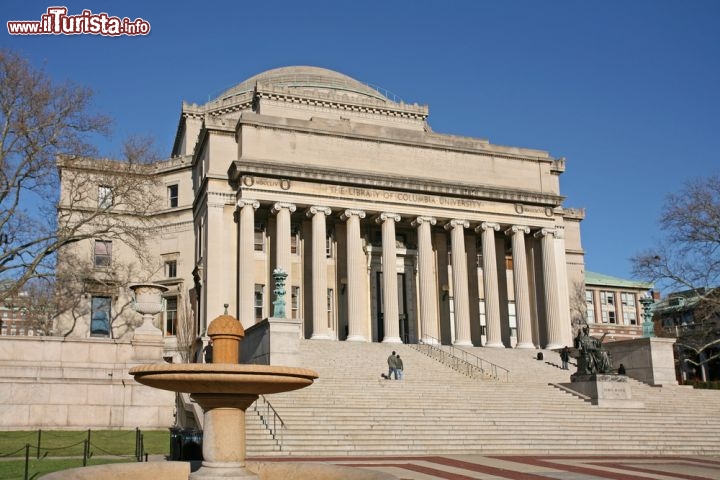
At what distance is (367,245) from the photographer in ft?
158

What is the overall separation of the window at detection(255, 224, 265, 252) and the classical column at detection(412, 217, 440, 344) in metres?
9.60

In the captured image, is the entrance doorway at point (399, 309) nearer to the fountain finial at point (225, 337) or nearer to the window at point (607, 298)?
the fountain finial at point (225, 337)

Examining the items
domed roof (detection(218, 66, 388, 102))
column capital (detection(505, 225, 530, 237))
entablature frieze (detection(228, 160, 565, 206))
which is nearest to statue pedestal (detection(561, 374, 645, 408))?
entablature frieze (detection(228, 160, 565, 206))

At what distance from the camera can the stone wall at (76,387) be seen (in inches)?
994

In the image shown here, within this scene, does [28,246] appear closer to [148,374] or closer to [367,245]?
[367,245]

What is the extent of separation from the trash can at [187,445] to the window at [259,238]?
2854 centimetres

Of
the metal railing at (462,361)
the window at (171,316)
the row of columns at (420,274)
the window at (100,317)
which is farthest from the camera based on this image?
the window at (171,316)

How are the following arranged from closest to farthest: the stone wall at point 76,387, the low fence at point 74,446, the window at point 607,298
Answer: the low fence at point 74,446, the stone wall at point 76,387, the window at point 607,298

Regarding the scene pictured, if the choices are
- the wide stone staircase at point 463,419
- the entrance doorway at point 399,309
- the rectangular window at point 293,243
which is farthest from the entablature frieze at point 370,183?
the wide stone staircase at point 463,419

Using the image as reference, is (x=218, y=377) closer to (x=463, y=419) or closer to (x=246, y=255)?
(x=463, y=419)

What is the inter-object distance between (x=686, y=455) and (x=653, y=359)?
1237 centimetres

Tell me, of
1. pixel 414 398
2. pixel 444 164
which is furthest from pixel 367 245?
pixel 414 398

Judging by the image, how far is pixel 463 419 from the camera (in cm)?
2605

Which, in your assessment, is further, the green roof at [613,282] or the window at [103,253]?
the green roof at [613,282]
